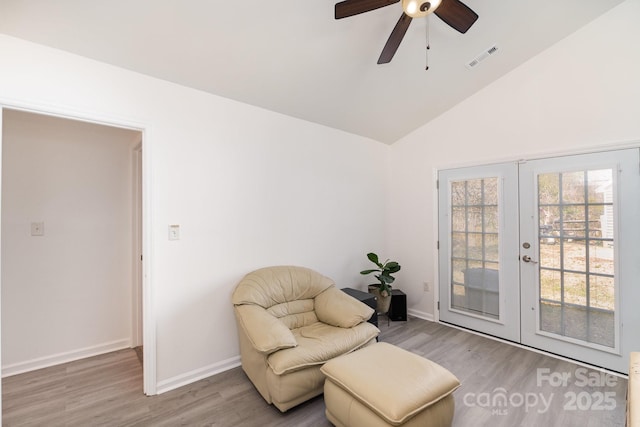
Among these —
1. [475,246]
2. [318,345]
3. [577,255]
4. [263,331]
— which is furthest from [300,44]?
[577,255]

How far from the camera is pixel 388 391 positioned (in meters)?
1.60

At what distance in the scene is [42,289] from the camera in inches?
106

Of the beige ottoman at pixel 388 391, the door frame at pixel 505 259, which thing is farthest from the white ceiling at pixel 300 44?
the beige ottoman at pixel 388 391

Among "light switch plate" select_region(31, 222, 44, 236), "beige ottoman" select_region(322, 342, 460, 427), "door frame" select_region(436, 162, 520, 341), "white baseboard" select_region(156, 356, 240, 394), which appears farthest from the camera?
"door frame" select_region(436, 162, 520, 341)

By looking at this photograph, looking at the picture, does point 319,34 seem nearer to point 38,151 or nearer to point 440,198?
point 440,198

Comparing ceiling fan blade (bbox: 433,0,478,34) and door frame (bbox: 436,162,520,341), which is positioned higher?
ceiling fan blade (bbox: 433,0,478,34)

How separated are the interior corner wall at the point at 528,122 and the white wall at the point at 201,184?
1294 millimetres

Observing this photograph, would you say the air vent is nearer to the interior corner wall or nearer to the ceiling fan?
the interior corner wall

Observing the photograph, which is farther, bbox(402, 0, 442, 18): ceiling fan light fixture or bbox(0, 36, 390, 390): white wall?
bbox(0, 36, 390, 390): white wall

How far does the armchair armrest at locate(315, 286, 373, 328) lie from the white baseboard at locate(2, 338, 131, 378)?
2127mm

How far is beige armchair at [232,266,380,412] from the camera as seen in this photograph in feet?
6.59

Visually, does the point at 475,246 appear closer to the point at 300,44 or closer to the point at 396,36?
the point at 396,36

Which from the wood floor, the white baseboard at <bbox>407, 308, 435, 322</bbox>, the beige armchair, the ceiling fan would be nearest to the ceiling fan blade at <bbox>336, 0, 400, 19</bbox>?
the ceiling fan

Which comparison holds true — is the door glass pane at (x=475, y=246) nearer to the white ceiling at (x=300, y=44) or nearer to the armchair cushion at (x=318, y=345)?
the white ceiling at (x=300, y=44)
